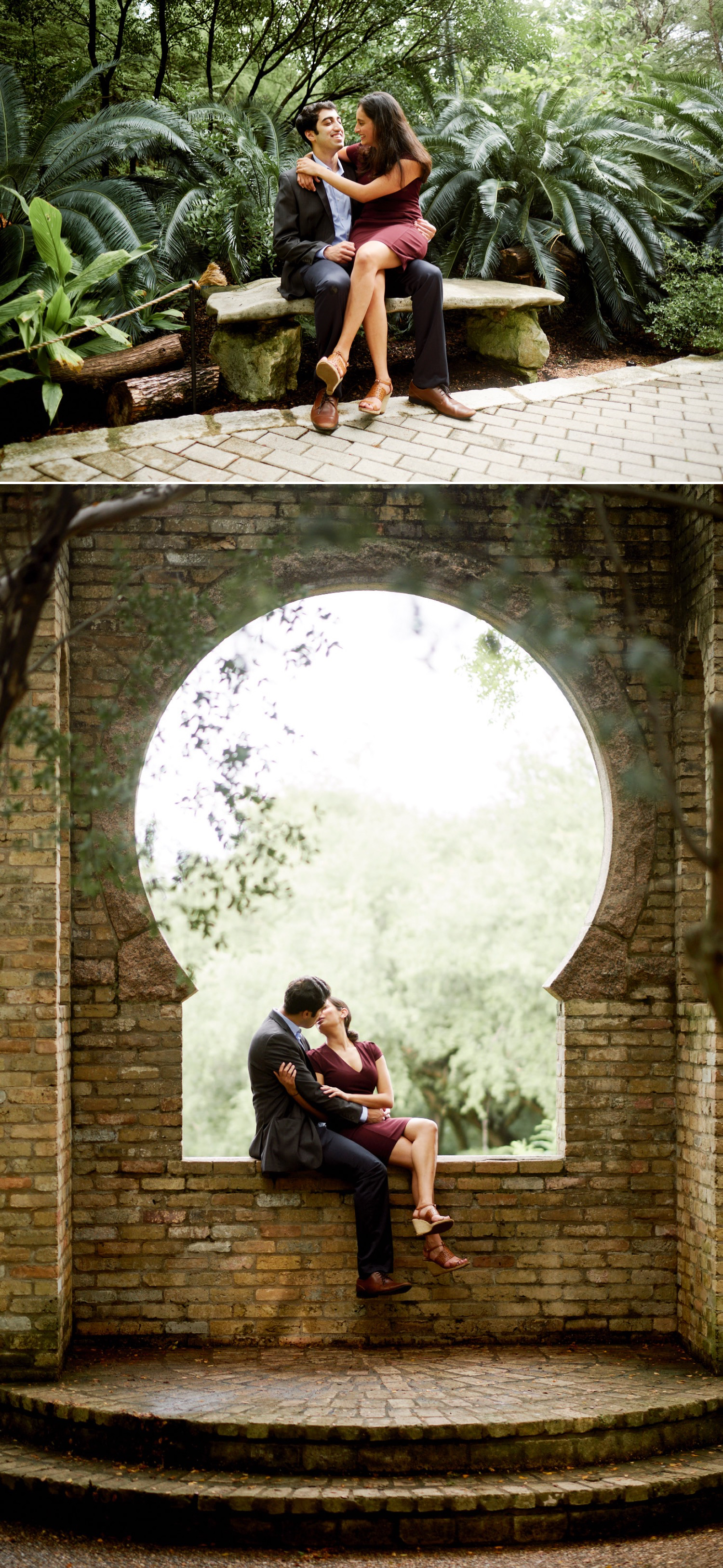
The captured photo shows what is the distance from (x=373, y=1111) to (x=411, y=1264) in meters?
0.68

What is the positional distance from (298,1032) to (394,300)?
322 centimetres

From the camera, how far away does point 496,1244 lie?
5531 millimetres

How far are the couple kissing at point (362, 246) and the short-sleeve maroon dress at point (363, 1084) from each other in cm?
291

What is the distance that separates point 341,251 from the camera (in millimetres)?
3662

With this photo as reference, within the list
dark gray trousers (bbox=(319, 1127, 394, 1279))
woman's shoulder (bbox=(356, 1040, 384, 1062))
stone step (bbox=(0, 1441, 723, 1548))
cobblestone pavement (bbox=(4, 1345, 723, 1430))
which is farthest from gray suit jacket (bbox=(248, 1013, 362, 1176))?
stone step (bbox=(0, 1441, 723, 1548))

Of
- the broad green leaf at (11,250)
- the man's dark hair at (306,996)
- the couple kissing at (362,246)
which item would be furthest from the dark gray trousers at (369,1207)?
the broad green leaf at (11,250)

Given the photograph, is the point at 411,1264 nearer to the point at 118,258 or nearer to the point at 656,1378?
the point at 656,1378

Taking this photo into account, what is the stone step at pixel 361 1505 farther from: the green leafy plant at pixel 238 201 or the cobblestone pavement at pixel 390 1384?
the green leafy plant at pixel 238 201

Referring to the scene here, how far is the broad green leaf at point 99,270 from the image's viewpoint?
A: 342 cm

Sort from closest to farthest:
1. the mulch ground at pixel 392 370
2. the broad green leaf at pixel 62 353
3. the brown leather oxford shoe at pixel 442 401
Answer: the broad green leaf at pixel 62 353, the mulch ground at pixel 392 370, the brown leather oxford shoe at pixel 442 401

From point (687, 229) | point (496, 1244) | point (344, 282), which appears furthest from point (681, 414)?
point (496, 1244)

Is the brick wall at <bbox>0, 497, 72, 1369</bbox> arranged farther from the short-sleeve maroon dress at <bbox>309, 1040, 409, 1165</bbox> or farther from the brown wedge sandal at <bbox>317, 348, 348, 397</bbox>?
the brown wedge sandal at <bbox>317, 348, 348, 397</bbox>

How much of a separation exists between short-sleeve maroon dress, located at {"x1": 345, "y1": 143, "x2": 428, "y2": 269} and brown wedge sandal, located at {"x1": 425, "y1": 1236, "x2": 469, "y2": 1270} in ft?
12.9

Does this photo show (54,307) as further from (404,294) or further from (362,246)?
(404,294)
